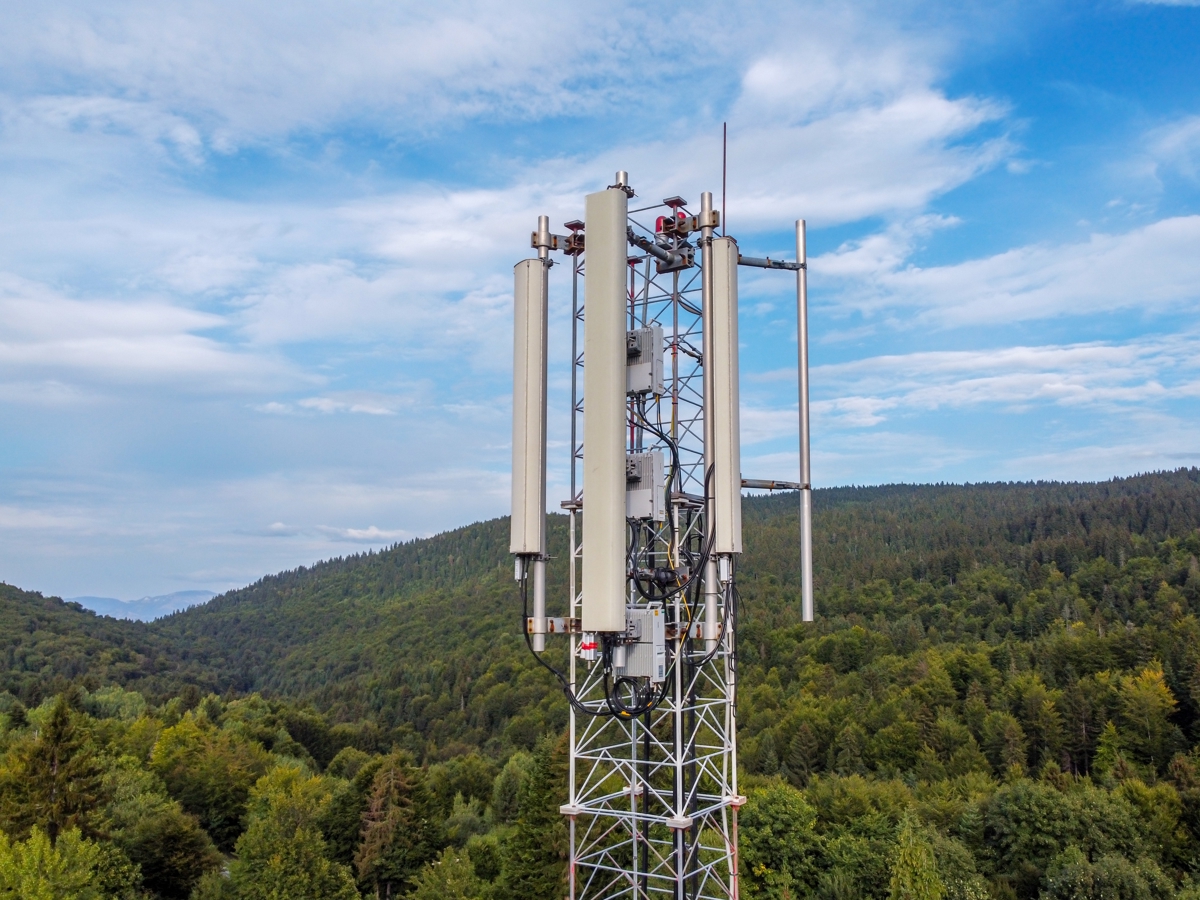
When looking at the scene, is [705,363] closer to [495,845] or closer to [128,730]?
[495,845]

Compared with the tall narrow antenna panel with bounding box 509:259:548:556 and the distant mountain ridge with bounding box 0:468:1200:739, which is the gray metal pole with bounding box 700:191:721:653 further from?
the distant mountain ridge with bounding box 0:468:1200:739

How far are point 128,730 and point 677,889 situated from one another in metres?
62.5

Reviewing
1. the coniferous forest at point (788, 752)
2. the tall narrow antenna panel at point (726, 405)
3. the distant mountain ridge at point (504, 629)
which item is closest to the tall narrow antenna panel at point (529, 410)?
the tall narrow antenna panel at point (726, 405)

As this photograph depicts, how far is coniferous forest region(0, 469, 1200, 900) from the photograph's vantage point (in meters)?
38.1

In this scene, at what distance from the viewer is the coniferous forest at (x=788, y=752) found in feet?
125

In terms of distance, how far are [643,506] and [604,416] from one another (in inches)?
101

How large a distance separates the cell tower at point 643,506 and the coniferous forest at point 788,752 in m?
14.6

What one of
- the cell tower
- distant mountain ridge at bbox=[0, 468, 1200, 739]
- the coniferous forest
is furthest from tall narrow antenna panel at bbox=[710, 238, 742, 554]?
distant mountain ridge at bbox=[0, 468, 1200, 739]

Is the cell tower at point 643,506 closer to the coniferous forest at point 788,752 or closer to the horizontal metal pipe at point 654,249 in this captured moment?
the horizontal metal pipe at point 654,249

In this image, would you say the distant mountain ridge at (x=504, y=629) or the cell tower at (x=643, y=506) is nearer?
the cell tower at (x=643, y=506)

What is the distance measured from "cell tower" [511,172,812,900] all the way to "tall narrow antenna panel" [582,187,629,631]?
0.03m

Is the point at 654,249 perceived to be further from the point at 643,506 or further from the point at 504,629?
the point at 504,629

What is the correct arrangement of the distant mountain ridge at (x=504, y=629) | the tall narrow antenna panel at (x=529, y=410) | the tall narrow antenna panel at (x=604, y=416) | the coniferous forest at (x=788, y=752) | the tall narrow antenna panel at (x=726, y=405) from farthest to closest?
the distant mountain ridge at (x=504, y=629), the coniferous forest at (x=788, y=752), the tall narrow antenna panel at (x=529, y=410), the tall narrow antenna panel at (x=726, y=405), the tall narrow antenna panel at (x=604, y=416)

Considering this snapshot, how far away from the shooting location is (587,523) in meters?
17.2
